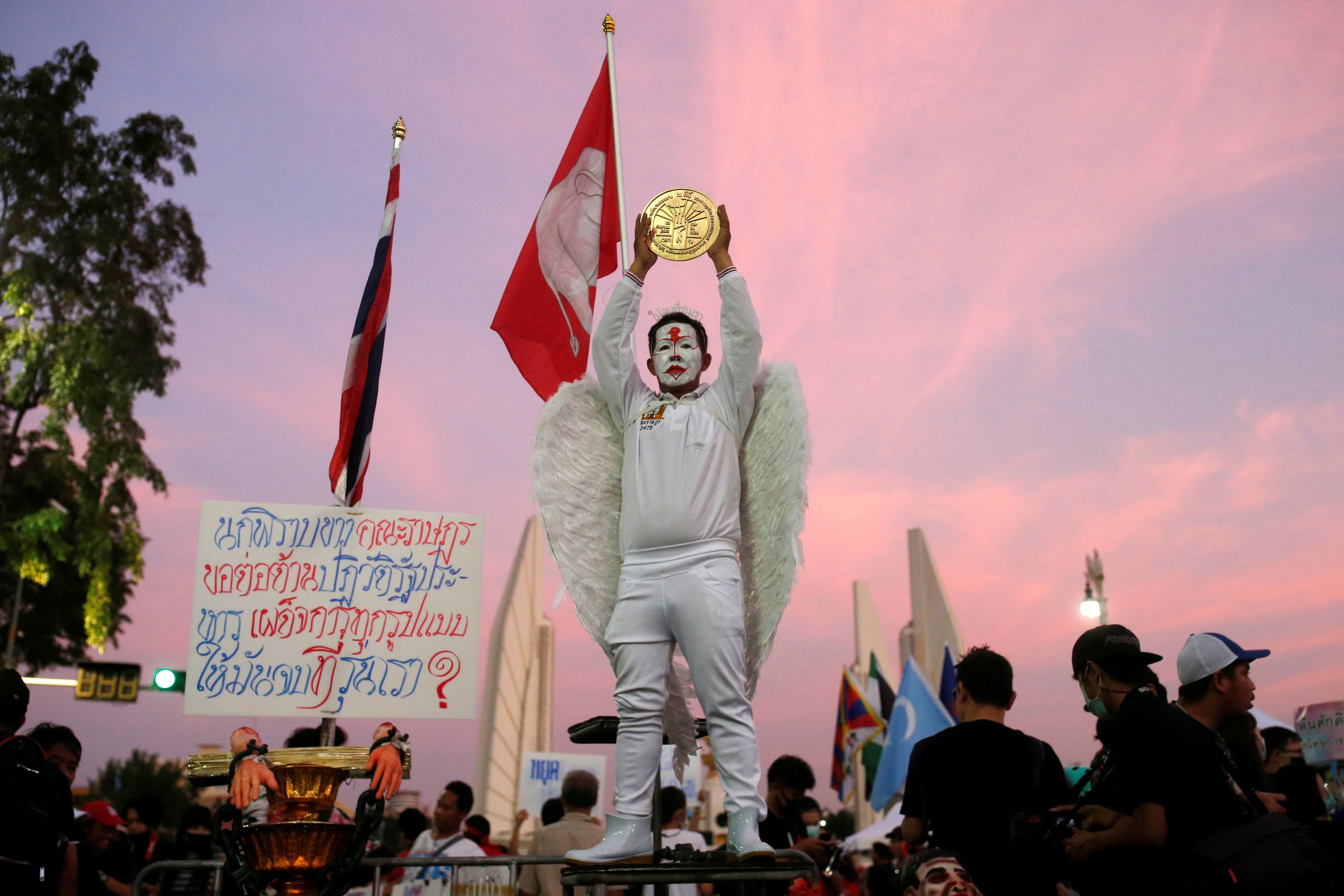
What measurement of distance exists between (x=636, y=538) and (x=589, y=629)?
542 millimetres

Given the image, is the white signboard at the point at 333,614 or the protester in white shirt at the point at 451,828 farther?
the protester in white shirt at the point at 451,828

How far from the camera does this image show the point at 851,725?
14.8m

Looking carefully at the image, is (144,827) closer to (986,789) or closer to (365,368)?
(365,368)

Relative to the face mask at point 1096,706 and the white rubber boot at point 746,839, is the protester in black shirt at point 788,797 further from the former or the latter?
the face mask at point 1096,706

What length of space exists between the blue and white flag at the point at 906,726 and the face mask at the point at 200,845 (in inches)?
221

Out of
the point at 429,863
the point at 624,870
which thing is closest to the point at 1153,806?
the point at 624,870

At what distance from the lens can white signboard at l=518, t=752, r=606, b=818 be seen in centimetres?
1205

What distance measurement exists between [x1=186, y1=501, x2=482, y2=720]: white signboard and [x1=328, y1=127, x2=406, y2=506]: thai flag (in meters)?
0.44

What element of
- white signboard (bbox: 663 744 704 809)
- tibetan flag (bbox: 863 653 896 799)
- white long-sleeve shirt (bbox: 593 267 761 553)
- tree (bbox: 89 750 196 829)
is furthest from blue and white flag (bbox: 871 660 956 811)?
tree (bbox: 89 750 196 829)

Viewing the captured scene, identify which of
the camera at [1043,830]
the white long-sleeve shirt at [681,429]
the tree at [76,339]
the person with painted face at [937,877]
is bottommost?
the person with painted face at [937,877]

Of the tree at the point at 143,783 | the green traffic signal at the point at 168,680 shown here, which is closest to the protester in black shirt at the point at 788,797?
the green traffic signal at the point at 168,680

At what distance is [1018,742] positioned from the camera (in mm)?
3455

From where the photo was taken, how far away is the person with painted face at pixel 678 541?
12.5ft

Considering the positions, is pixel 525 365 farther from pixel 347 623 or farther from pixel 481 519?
pixel 347 623
